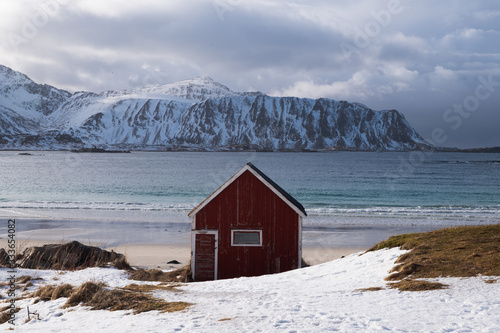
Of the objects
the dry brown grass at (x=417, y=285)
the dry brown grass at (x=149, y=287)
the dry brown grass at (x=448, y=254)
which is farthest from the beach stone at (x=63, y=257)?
the dry brown grass at (x=417, y=285)

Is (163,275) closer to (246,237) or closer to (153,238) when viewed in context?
(246,237)

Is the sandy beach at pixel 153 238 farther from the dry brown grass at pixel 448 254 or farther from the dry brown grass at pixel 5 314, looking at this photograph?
the dry brown grass at pixel 5 314

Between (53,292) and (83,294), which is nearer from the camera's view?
(83,294)

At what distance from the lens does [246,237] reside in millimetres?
20016

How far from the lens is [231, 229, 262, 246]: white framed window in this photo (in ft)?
65.5

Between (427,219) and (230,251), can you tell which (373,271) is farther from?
(427,219)

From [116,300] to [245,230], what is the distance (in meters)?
9.36

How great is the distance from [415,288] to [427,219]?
3505 cm

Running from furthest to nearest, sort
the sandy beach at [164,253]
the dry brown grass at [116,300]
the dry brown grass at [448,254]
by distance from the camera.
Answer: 1. the sandy beach at [164,253]
2. the dry brown grass at [448,254]
3. the dry brown grass at [116,300]

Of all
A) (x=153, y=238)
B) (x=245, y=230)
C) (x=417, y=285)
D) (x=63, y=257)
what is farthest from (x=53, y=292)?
(x=153, y=238)

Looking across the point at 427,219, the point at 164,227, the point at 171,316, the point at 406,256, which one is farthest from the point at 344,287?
the point at 427,219

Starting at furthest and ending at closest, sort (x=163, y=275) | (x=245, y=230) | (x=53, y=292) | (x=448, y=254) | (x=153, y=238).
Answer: (x=153, y=238) < (x=245, y=230) < (x=163, y=275) < (x=448, y=254) < (x=53, y=292)

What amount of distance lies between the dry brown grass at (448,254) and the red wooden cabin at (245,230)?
189 inches

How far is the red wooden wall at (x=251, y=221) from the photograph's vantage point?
19922 millimetres
